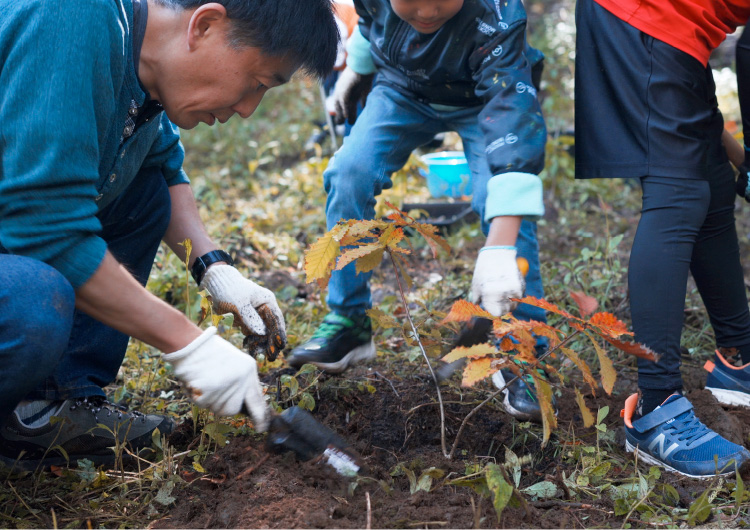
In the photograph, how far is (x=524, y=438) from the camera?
5.76 ft

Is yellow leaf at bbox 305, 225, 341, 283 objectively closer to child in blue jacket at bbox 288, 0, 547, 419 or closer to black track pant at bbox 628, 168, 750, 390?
child in blue jacket at bbox 288, 0, 547, 419

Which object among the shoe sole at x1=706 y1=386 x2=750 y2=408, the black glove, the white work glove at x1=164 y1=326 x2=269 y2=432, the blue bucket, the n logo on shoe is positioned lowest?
the blue bucket

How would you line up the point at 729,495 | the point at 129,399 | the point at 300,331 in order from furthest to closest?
the point at 300,331
the point at 129,399
the point at 729,495

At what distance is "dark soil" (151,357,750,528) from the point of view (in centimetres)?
137

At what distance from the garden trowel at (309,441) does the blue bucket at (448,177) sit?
2448 mm

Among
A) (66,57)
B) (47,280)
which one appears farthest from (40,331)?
(66,57)

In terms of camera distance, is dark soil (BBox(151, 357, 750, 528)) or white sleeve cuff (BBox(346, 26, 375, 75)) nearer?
dark soil (BBox(151, 357, 750, 528))

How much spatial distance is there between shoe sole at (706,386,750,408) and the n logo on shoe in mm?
421

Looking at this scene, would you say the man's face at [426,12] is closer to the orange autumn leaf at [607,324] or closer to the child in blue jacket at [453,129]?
the child in blue jacket at [453,129]

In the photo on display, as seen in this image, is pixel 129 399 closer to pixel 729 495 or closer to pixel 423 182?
pixel 729 495

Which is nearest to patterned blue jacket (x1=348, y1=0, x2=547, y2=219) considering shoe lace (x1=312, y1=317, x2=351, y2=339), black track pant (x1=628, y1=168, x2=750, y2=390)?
black track pant (x1=628, y1=168, x2=750, y2=390)

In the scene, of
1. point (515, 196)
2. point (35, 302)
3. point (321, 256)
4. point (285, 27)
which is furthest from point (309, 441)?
point (285, 27)

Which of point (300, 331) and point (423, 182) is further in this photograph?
point (423, 182)

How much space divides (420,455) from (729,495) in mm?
698
